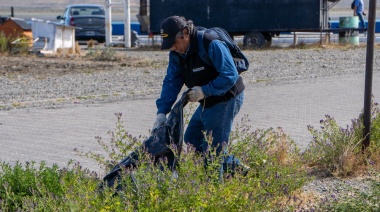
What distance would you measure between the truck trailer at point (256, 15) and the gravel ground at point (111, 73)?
2.32 m

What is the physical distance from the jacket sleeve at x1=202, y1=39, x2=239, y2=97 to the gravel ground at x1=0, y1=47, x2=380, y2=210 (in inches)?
293

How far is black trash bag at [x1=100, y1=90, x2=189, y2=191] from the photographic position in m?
5.50

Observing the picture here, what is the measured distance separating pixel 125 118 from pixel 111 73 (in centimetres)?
705

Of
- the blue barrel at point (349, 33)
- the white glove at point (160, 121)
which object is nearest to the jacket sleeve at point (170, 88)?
the white glove at point (160, 121)

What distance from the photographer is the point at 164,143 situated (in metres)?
5.66

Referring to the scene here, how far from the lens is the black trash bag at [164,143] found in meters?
5.50

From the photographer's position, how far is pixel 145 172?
486cm

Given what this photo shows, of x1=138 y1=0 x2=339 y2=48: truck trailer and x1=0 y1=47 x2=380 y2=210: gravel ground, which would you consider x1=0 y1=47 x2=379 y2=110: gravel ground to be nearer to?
x1=0 y1=47 x2=380 y2=210: gravel ground

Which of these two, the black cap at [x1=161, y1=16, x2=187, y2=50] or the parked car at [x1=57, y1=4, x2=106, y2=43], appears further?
the parked car at [x1=57, y1=4, x2=106, y2=43]

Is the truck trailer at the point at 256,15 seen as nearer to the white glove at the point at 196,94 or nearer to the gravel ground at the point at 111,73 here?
the gravel ground at the point at 111,73

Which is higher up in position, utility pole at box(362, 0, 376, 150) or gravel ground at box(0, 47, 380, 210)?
utility pole at box(362, 0, 376, 150)

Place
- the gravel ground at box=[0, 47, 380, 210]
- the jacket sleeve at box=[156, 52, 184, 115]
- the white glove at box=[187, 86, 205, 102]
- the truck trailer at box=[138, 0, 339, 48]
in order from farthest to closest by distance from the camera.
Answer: the truck trailer at box=[138, 0, 339, 48], the gravel ground at box=[0, 47, 380, 210], the jacket sleeve at box=[156, 52, 184, 115], the white glove at box=[187, 86, 205, 102]

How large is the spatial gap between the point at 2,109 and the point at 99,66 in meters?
7.51

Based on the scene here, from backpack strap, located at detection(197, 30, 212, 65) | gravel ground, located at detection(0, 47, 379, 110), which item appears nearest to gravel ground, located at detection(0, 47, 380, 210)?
gravel ground, located at detection(0, 47, 379, 110)
